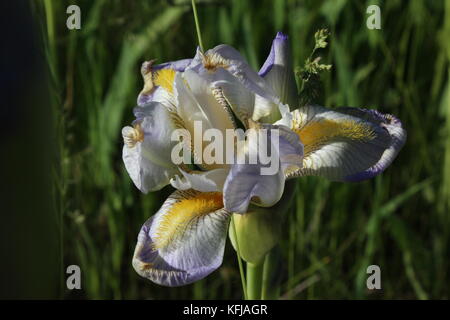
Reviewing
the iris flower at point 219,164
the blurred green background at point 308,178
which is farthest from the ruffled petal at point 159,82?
the blurred green background at point 308,178

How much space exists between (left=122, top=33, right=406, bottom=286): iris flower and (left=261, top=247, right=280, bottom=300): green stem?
0.09m

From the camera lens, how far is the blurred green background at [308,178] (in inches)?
37.0

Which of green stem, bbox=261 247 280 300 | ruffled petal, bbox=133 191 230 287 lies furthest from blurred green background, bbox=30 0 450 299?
ruffled petal, bbox=133 191 230 287

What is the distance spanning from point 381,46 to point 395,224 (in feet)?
0.94

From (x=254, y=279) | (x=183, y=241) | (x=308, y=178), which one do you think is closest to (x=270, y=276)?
(x=254, y=279)

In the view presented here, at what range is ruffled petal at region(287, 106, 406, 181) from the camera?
57 cm

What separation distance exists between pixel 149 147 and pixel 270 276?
208 mm

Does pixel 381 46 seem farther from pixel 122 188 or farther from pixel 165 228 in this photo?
pixel 165 228

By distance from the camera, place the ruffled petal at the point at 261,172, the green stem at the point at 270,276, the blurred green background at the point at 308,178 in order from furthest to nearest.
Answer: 1. the blurred green background at the point at 308,178
2. the green stem at the point at 270,276
3. the ruffled petal at the point at 261,172

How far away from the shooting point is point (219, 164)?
587mm

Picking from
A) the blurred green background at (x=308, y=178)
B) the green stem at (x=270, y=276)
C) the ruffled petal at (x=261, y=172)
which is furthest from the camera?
the blurred green background at (x=308, y=178)

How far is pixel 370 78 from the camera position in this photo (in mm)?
1025

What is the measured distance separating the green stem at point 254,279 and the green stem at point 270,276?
21 millimetres

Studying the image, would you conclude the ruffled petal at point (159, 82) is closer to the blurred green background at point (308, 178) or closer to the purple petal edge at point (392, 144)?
the purple petal edge at point (392, 144)
